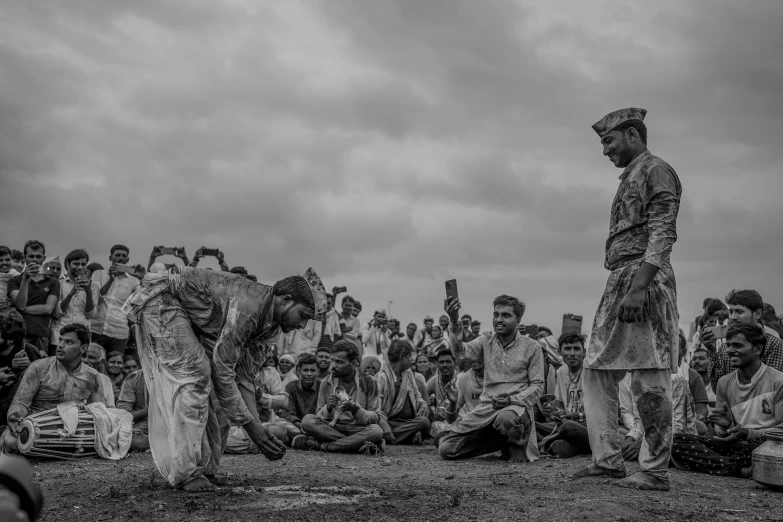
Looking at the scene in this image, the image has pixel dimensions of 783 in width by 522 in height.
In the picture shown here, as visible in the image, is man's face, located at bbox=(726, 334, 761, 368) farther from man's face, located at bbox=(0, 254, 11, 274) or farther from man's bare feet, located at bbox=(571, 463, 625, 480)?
man's face, located at bbox=(0, 254, 11, 274)

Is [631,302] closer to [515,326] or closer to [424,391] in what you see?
Answer: [515,326]

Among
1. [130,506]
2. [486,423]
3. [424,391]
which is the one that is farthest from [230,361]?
[424,391]

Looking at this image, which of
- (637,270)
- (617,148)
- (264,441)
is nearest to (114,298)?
(264,441)

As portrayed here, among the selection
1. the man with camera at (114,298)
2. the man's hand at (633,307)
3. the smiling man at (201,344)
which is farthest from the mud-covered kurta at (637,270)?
the man with camera at (114,298)

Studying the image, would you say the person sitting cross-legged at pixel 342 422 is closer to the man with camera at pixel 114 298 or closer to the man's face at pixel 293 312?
the man with camera at pixel 114 298

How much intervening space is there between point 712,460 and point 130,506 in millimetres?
5138

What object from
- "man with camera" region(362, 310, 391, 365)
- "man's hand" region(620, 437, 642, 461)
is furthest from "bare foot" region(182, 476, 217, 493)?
"man with camera" region(362, 310, 391, 365)

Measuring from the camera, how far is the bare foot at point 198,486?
5.11 m

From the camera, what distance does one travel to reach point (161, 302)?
536cm

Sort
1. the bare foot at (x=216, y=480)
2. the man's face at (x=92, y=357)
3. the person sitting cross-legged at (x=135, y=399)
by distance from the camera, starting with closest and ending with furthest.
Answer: the bare foot at (x=216, y=480), the person sitting cross-legged at (x=135, y=399), the man's face at (x=92, y=357)

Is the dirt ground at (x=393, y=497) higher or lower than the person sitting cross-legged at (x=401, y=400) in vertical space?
Result: lower

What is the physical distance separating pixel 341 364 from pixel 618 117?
5.59m

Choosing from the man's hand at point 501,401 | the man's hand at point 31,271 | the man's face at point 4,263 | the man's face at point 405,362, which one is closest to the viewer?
the man's hand at point 501,401

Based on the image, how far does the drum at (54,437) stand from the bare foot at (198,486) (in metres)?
3.09
